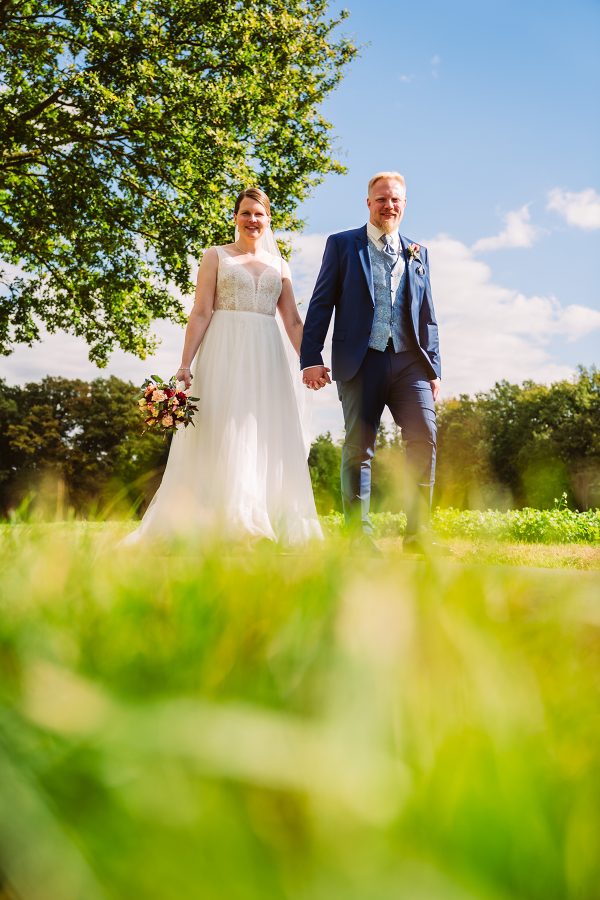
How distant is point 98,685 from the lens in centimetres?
64

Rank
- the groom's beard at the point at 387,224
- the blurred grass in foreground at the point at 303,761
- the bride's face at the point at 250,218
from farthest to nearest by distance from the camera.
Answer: the bride's face at the point at 250,218 → the groom's beard at the point at 387,224 → the blurred grass in foreground at the point at 303,761

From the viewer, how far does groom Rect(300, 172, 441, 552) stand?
573 centimetres

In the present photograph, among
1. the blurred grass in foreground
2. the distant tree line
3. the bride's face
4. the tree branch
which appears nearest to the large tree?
the tree branch

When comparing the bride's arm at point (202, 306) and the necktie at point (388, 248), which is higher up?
the necktie at point (388, 248)

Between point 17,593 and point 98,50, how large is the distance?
1297 cm

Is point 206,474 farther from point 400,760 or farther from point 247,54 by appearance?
point 247,54

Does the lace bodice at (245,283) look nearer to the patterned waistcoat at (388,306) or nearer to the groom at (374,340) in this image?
the groom at (374,340)

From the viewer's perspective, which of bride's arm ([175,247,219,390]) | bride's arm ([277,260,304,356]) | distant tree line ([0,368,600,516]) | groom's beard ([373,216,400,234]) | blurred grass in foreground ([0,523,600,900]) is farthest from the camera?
distant tree line ([0,368,600,516])

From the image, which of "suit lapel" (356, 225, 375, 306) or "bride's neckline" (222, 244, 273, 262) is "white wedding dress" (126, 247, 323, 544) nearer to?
"bride's neckline" (222, 244, 273, 262)

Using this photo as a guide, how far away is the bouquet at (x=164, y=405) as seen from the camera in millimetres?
5566

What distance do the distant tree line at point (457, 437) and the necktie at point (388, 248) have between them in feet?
92.5

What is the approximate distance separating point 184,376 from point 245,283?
37.8 inches

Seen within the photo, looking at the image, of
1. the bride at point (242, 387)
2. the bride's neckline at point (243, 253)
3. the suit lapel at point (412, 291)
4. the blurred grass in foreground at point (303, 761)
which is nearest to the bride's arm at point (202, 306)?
the bride at point (242, 387)

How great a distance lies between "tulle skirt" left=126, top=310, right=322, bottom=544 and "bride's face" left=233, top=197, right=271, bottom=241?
708 mm
